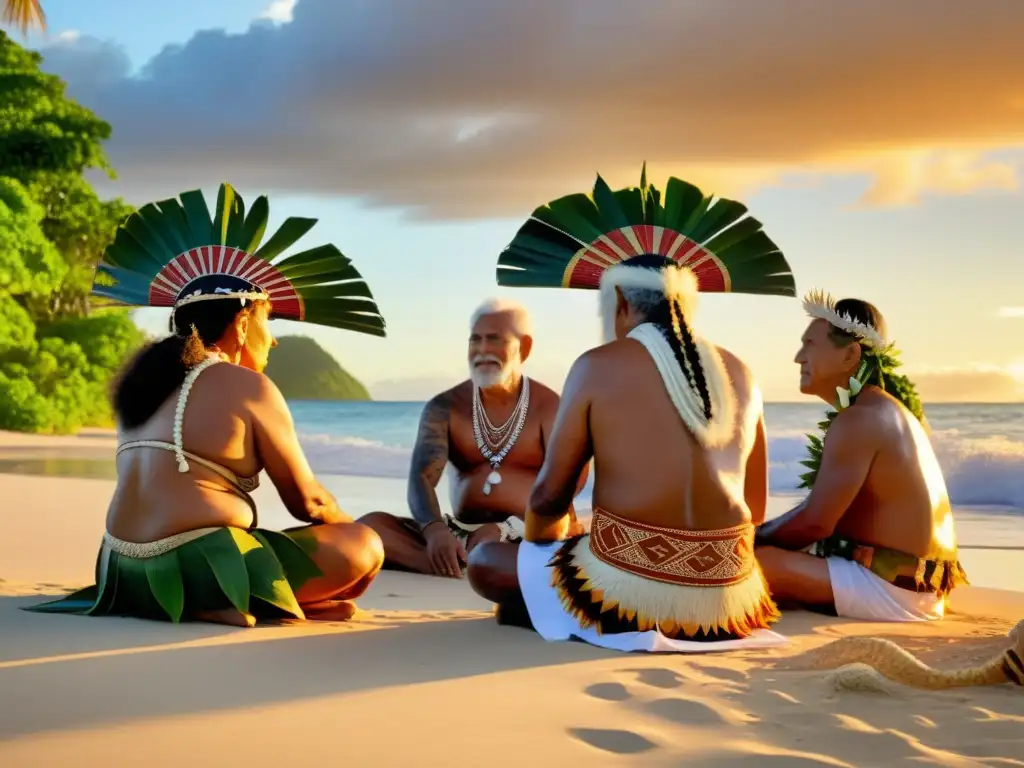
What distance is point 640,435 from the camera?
4.23 m

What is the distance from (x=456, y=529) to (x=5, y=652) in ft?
9.74

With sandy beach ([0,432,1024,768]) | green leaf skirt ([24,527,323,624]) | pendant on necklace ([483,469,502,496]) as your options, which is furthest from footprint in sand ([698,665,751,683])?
pendant on necklace ([483,469,502,496])

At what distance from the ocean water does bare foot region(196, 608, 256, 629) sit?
1239cm

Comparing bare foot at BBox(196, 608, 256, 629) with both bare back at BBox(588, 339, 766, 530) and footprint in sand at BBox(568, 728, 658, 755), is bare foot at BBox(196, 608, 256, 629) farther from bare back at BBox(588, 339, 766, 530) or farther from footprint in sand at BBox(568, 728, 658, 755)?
footprint in sand at BBox(568, 728, 658, 755)

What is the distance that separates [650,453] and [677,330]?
1.48 feet

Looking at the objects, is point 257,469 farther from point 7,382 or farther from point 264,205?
point 7,382

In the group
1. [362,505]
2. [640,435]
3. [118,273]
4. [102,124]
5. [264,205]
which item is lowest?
[362,505]

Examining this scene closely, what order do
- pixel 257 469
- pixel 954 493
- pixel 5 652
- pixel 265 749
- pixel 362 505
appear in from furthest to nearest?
pixel 954 493 < pixel 362 505 < pixel 257 469 < pixel 5 652 < pixel 265 749

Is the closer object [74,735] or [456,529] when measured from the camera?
[74,735]

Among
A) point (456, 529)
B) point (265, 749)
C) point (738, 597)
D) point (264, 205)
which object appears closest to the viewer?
point (265, 749)

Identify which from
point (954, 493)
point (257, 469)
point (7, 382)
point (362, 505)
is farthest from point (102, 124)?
point (257, 469)

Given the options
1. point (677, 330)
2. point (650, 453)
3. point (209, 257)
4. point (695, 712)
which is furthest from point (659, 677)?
point (209, 257)

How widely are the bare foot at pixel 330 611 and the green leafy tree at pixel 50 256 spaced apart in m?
17.6

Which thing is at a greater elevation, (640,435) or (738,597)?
(640,435)
